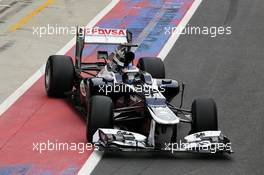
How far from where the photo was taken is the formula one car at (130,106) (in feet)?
57.6

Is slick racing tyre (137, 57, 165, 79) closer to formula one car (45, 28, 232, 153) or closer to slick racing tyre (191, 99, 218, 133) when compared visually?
formula one car (45, 28, 232, 153)

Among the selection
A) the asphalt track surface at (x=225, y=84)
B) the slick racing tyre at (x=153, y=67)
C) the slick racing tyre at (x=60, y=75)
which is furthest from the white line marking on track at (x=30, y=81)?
the slick racing tyre at (x=153, y=67)

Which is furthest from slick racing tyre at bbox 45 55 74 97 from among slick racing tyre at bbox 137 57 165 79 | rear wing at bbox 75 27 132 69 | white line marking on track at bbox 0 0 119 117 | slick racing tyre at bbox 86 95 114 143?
slick racing tyre at bbox 86 95 114 143

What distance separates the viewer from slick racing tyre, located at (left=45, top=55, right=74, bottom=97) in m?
21.2

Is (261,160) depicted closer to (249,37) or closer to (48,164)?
Result: (48,164)

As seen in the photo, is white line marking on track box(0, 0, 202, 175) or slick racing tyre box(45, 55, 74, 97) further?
slick racing tyre box(45, 55, 74, 97)

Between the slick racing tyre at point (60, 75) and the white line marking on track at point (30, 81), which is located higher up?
the slick racing tyre at point (60, 75)

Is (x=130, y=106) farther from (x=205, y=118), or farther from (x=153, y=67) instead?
(x=153, y=67)

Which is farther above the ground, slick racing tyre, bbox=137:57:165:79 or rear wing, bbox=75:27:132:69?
rear wing, bbox=75:27:132:69

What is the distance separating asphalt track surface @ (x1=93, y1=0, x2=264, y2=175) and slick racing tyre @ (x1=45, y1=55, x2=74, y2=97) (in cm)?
280

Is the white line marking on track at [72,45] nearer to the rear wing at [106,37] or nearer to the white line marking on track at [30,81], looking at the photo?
the white line marking on track at [30,81]

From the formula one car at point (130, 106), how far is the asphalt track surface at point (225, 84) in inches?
13.3

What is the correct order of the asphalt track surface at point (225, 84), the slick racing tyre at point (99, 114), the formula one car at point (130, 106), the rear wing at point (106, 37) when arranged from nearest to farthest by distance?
the asphalt track surface at point (225, 84)
the formula one car at point (130, 106)
the slick racing tyre at point (99, 114)
the rear wing at point (106, 37)

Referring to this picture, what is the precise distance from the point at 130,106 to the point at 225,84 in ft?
17.8
